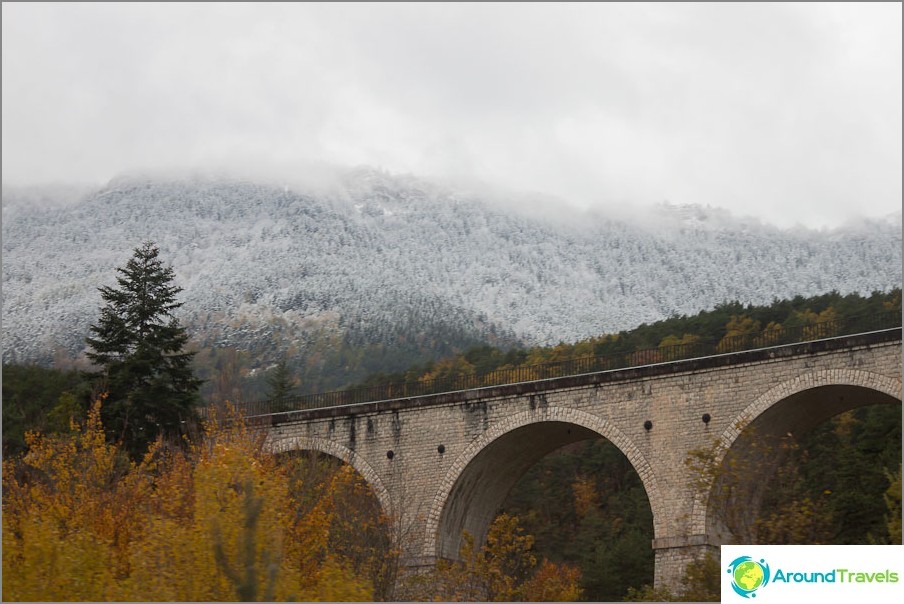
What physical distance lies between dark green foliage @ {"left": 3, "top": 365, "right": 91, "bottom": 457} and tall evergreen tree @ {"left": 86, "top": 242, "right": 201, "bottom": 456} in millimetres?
6735

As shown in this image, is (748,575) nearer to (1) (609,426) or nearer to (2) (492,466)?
(1) (609,426)

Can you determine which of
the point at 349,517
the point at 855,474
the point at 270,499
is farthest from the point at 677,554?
the point at 855,474

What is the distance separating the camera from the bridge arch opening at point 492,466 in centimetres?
3250

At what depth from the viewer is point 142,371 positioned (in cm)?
3697

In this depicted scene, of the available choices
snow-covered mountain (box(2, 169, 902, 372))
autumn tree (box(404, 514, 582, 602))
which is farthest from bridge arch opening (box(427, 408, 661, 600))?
snow-covered mountain (box(2, 169, 902, 372))

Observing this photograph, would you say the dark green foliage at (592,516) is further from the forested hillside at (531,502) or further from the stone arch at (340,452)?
the stone arch at (340,452)

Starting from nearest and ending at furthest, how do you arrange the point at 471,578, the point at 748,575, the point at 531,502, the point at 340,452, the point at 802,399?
the point at 748,575, the point at 802,399, the point at 471,578, the point at 340,452, the point at 531,502

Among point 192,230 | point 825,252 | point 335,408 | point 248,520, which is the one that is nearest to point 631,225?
point 825,252

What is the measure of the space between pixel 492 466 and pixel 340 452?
4887 mm

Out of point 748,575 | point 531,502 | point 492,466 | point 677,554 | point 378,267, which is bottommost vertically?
point 748,575

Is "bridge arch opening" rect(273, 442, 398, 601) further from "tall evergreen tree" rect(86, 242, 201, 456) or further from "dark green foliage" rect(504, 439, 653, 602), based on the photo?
"dark green foliage" rect(504, 439, 653, 602)

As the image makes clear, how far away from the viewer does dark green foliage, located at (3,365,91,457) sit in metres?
44.2

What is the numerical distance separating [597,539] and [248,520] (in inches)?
1415

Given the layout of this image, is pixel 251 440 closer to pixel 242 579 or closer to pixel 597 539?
pixel 242 579
